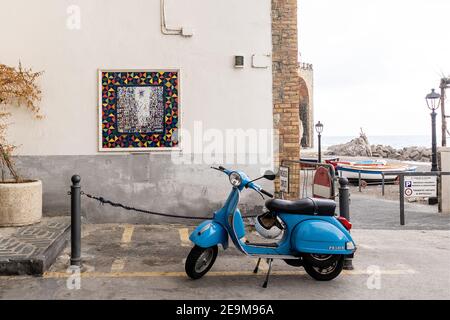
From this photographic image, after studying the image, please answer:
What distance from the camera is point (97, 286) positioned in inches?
176

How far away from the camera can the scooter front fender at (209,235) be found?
14.7ft

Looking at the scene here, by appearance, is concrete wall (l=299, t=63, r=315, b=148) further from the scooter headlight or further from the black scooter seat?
the scooter headlight

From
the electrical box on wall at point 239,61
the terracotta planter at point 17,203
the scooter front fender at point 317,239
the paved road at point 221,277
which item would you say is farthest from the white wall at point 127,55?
the scooter front fender at point 317,239

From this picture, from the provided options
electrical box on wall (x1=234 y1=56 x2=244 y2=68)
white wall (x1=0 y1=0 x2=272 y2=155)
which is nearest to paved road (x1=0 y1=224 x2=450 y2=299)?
white wall (x1=0 y1=0 x2=272 y2=155)

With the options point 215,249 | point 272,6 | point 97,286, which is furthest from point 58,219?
point 272,6

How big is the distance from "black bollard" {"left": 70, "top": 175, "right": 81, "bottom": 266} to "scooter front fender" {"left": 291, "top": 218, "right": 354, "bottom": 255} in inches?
101

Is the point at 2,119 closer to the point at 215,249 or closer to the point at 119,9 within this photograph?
A: the point at 119,9

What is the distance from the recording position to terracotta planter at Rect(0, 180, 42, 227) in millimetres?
6551

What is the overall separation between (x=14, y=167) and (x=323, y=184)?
536cm

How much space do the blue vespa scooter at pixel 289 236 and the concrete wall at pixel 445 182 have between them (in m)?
6.42

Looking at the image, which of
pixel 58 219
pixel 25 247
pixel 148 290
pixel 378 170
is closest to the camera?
pixel 148 290

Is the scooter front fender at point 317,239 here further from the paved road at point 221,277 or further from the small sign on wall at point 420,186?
the small sign on wall at point 420,186
